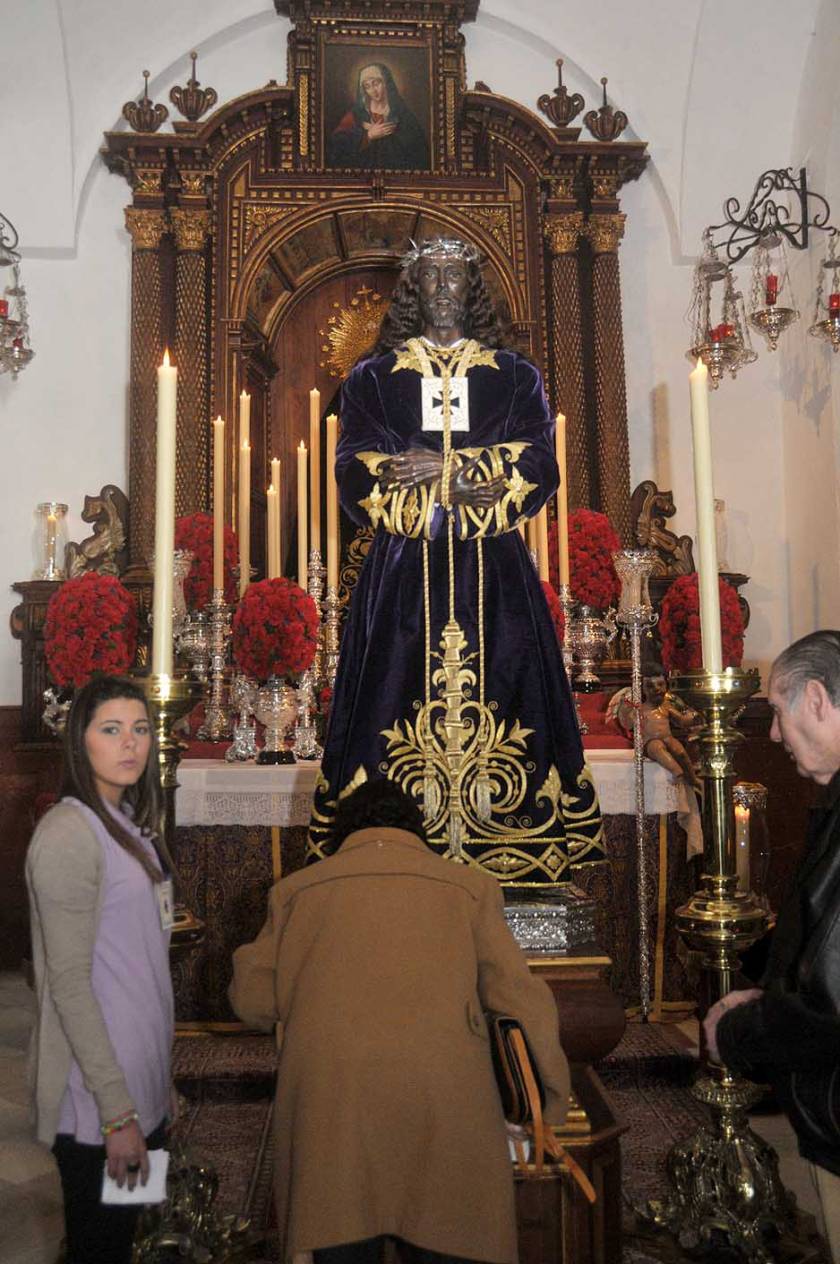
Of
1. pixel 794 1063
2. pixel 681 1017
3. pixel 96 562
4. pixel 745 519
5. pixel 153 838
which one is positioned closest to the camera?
pixel 794 1063

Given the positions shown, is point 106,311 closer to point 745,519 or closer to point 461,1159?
point 745,519

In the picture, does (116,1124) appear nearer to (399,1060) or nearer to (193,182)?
(399,1060)

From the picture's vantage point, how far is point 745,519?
7.72m

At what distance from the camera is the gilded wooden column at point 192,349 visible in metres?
7.30

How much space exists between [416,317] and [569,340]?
173 inches

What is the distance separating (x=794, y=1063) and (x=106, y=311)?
22.6 feet

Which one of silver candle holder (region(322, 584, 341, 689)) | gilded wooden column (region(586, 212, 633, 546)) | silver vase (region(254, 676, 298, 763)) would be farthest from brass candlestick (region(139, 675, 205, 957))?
gilded wooden column (region(586, 212, 633, 546))

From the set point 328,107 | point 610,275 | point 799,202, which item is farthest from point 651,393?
point 328,107

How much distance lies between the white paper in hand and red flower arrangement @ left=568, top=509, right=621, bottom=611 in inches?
165

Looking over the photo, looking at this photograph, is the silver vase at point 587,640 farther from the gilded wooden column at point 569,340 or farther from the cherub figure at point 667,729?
the gilded wooden column at point 569,340

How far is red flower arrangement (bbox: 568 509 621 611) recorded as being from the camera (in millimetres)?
6031

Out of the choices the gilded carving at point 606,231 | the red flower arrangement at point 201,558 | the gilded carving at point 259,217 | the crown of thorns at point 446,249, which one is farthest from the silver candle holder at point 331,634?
the gilded carving at point 606,231

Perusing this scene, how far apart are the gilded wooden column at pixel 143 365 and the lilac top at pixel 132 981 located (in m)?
4.91

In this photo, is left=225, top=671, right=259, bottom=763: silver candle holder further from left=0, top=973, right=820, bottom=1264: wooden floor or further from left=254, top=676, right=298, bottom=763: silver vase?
left=0, top=973, right=820, bottom=1264: wooden floor
